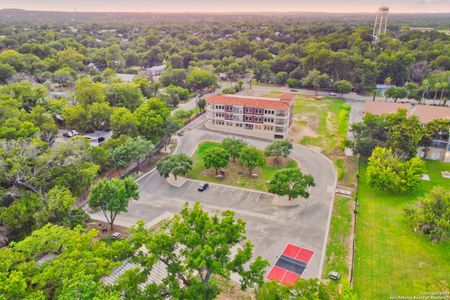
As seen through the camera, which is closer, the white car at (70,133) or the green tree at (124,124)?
the green tree at (124,124)

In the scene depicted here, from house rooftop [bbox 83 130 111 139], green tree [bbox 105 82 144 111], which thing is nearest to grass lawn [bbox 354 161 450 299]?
house rooftop [bbox 83 130 111 139]

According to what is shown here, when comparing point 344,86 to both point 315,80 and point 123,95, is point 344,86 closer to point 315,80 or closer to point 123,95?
point 315,80

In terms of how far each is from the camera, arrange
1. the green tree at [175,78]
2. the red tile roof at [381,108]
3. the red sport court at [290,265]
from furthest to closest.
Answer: the green tree at [175,78]
the red tile roof at [381,108]
the red sport court at [290,265]

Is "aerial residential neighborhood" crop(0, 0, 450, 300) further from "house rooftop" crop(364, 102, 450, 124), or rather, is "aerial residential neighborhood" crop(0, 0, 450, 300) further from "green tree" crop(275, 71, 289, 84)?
"green tree" crop(275, 71, 289, 84)

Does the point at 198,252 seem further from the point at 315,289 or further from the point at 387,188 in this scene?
the point at 387,188

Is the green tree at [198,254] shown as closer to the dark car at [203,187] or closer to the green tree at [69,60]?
the dark car at [203,187]

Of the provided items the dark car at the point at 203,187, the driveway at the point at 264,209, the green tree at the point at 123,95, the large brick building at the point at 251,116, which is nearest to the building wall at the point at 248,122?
the large brick building at the point at 251,116

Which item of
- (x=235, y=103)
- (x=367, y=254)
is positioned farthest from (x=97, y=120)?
(x=367, y=254)
